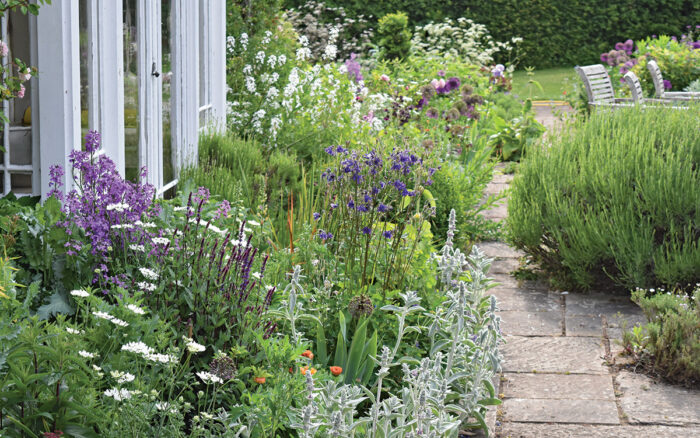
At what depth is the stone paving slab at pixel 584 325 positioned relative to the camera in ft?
15.7

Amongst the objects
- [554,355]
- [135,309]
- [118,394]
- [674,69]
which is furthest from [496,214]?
[118,394]

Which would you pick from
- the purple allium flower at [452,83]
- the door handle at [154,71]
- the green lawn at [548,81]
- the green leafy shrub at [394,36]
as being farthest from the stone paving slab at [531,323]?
the green lawn at [548,81]

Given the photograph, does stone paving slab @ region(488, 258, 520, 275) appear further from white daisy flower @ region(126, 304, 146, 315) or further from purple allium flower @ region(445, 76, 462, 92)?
white daisy flower @ region(126, 304, 146, 315)

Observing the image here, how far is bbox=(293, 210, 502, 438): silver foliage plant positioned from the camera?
2.58 meters

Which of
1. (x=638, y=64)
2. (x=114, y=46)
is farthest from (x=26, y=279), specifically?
(x=638, y=64)

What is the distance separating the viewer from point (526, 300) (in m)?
5.33

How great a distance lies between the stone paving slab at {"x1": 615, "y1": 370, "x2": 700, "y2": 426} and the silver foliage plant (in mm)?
670


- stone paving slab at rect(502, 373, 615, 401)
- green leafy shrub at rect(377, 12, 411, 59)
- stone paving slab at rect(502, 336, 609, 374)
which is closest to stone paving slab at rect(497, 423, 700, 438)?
stone paving slab at rect(502, 373, 615, 401)

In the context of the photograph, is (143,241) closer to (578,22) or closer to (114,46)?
(114,46)

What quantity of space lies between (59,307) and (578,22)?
17.6m

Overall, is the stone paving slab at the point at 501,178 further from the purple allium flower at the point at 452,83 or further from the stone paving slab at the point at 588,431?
the stone paving slab at the point at 588,431

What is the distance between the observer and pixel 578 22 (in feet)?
61.8

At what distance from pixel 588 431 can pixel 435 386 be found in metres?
0.79

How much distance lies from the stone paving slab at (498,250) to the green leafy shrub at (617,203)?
38cm
